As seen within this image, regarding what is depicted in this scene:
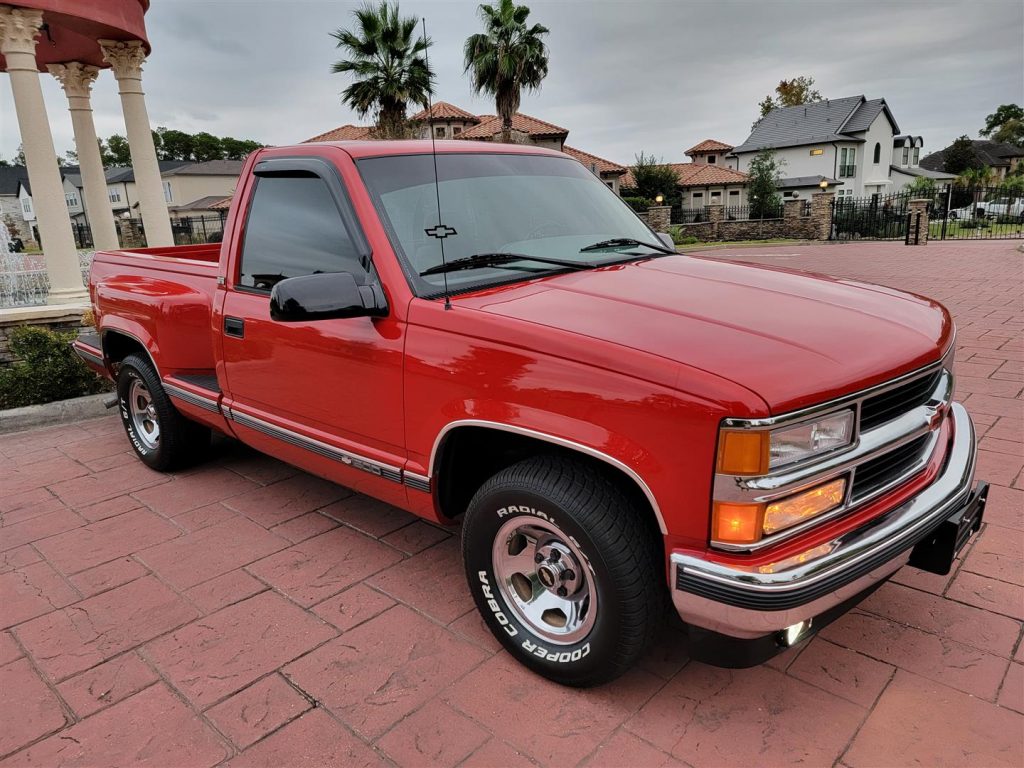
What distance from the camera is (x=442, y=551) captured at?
358cm

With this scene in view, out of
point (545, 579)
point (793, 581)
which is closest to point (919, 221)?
point (545, 579)

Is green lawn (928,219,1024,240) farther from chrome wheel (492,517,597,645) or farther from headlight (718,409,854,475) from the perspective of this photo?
chrome wheel (492,517,597,645)

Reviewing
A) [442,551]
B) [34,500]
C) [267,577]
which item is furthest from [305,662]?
[34,500]

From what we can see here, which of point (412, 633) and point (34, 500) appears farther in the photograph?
point (34, 500)

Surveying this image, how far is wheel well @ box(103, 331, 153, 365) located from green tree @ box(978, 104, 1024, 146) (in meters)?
106

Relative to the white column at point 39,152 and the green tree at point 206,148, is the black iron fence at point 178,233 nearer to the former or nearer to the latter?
the white column at point 39,152

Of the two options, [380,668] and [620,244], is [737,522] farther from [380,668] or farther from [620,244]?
[620,244]

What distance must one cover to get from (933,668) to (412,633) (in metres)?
1.99

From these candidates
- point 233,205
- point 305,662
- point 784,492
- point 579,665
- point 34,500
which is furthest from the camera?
point 34,500

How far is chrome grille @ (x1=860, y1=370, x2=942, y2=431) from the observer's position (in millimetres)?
2186

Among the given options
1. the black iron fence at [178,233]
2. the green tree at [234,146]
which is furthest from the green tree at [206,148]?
the black iron fence at [178,233]

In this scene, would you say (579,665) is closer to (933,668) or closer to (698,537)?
(698,537)

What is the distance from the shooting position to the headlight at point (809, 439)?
196cm

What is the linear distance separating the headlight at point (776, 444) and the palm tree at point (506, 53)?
27178mm
